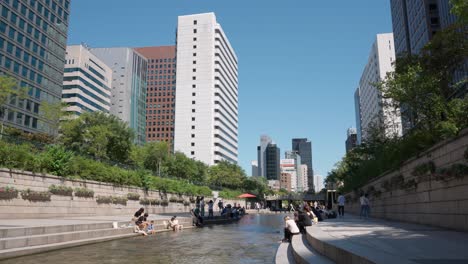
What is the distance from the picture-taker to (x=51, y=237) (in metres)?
13.6

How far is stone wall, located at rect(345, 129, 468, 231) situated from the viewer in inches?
542

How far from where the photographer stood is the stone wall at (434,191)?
13.8m

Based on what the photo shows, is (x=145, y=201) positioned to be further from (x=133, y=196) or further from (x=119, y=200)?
(x=119, y=200)

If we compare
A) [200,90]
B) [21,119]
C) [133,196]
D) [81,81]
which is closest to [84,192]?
[133,196]

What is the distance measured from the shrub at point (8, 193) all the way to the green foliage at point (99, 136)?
98.9ft

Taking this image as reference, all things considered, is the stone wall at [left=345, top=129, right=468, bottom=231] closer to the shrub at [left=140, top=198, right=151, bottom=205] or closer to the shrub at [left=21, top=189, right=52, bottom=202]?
the shrub at [left=21, top=189, right=52, bottom=202]

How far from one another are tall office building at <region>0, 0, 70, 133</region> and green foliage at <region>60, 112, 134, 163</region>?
21.3 m

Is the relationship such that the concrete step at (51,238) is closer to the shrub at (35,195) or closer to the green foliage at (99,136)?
the shrub at (35,195)

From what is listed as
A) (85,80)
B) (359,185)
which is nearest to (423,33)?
(359,185)

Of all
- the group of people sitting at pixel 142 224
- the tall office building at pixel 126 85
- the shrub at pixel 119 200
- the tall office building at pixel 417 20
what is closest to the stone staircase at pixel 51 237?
the group of people sitting at pixel 142 224

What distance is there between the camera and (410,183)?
765 inches

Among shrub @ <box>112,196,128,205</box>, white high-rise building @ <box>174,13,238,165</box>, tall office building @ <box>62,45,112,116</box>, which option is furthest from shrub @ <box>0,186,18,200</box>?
white high-rise building @ <box>174,13,238,165</box>

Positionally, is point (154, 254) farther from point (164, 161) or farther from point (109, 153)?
point (164, 161)

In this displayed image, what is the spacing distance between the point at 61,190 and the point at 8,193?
192 inches
